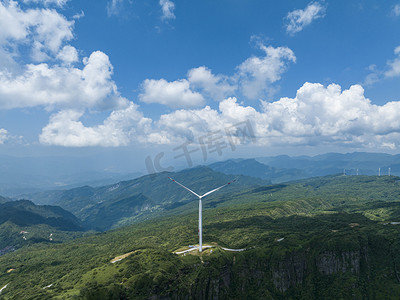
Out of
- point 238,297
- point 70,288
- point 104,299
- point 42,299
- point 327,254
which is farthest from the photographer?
point 327,254

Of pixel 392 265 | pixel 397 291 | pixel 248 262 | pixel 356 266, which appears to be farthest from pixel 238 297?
pixel 392 265

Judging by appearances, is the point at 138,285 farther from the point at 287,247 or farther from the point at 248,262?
the point at 287,247

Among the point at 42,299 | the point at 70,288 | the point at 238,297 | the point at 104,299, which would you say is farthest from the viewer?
the point at 238,297

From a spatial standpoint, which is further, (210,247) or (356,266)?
(210,247)

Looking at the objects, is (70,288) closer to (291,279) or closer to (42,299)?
(42,299)

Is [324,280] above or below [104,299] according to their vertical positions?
below

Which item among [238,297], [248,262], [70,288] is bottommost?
[238,297]

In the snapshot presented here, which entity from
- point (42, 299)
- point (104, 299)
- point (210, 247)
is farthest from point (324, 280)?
point (42, 299)

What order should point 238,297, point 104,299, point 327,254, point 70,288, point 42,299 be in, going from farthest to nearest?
point 327,254 < point 238,297 < point 70,288 < point 42,299 < point 104,299

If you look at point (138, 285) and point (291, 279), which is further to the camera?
point (291, 279)
